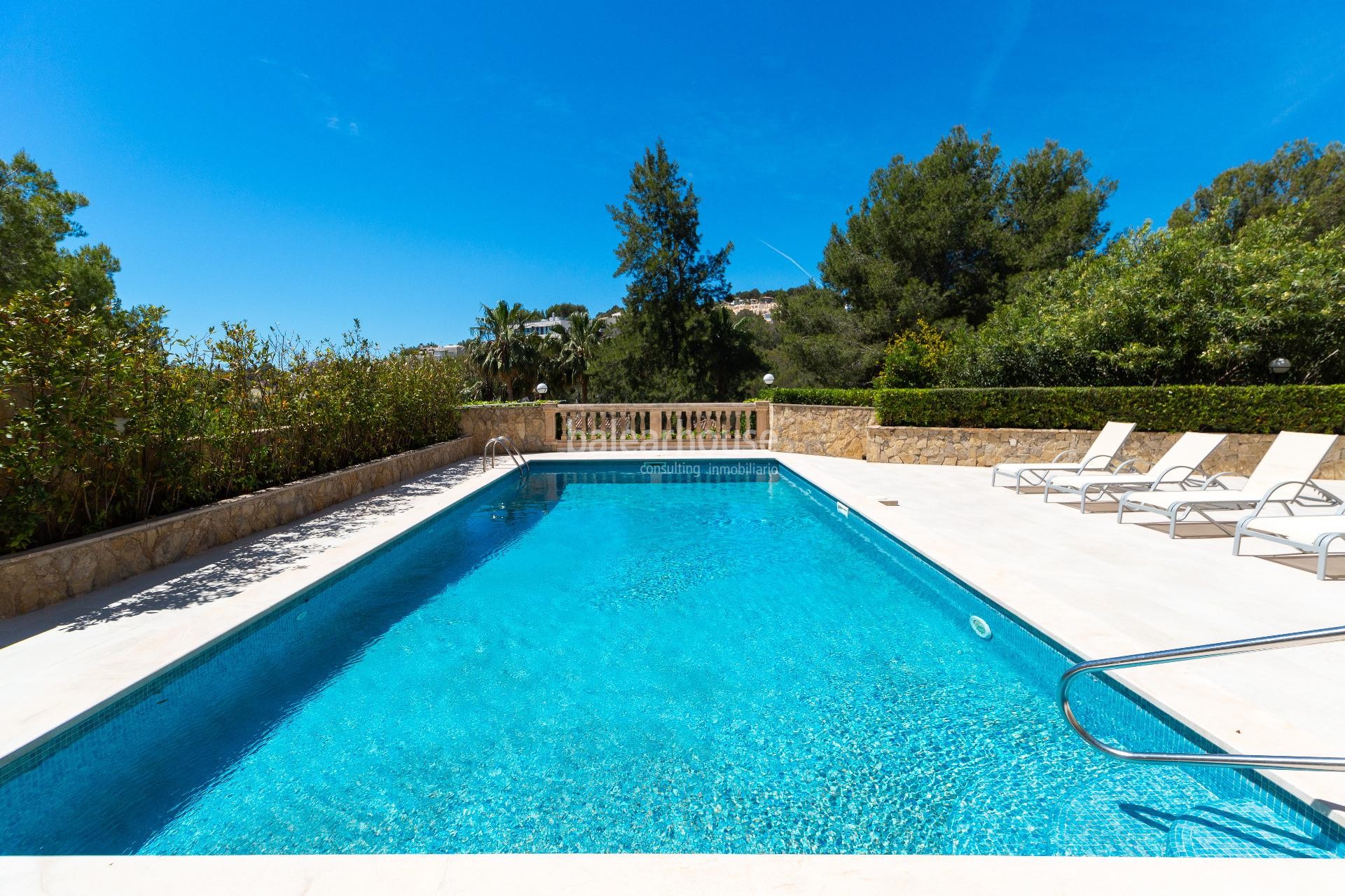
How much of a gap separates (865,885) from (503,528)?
6176mm

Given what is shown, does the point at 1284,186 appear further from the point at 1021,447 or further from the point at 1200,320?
the point at 1021,447

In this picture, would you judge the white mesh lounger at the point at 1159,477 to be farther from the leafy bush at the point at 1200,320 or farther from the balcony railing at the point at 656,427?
the balcony railing at the point at 656,427

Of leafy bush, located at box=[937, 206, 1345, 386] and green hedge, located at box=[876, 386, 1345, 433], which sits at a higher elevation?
leafy bush, located at box=[937, 206, 1345, 386]

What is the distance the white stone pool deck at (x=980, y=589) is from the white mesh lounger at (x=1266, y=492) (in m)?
0.30

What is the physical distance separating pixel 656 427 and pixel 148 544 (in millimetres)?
10205

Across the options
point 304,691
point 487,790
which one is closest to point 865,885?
point 487,790

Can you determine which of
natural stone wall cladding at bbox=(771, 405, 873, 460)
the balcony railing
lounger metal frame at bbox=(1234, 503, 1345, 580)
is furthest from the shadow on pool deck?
natural stone wall cladding at bbox=(771, 405, 873, 460)

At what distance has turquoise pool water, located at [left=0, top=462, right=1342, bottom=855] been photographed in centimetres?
219

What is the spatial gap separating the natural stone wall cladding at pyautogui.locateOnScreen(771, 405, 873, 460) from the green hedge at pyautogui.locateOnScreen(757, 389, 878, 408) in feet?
0.82

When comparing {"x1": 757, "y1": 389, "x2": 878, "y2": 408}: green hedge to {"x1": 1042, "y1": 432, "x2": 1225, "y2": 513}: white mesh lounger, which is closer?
{"x1": 1042, "y1": 432, "x2": 1225, "y2": 513}: white mesh lounger

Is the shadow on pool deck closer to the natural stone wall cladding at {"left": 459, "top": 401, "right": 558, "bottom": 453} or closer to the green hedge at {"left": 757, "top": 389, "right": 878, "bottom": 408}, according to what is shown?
the natural stone wall cladding at {"left": 459, "top": 401, "right": 558, "bottom": 453}

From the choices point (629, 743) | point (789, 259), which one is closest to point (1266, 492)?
point (629, 743)

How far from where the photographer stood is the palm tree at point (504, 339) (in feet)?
110

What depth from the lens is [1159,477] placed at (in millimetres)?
→ 6719
